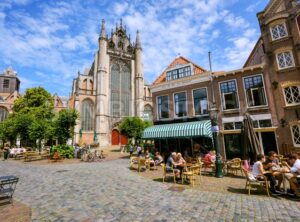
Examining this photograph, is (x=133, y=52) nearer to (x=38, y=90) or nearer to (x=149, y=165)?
(x=38, y=90)

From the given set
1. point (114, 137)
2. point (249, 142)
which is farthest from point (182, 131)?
point (114, 137)

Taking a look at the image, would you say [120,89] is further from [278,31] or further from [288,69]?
[288,69]

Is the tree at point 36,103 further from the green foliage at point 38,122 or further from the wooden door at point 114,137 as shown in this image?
the wooden door at point 114,137

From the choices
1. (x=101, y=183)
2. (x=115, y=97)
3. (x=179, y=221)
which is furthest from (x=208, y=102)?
(x=115, y=97)

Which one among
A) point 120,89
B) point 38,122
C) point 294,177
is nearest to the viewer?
point 294,177

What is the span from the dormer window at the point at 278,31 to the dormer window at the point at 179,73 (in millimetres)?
6957

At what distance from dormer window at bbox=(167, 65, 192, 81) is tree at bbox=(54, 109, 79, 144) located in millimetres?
11618

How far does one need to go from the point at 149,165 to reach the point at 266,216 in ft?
26.5

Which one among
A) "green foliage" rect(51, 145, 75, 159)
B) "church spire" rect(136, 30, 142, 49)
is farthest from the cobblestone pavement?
"church spire" rect(136, 30, 142, 49)

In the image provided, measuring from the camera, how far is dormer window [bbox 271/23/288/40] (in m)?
13.9

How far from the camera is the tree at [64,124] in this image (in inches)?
792

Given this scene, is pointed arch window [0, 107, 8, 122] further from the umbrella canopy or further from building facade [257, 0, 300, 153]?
building facade [257, 0, 300, 153]

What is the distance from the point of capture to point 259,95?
13641 millimetres

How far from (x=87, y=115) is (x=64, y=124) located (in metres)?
19.7
